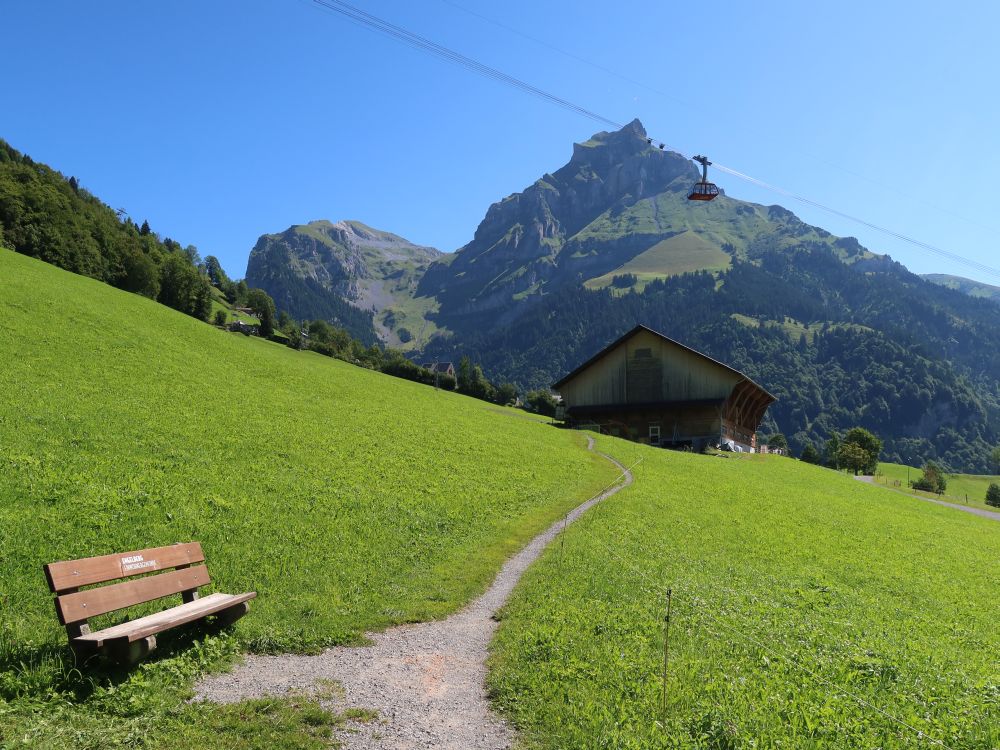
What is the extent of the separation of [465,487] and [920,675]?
54.4ft

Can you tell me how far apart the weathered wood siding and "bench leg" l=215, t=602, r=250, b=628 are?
2439 inches

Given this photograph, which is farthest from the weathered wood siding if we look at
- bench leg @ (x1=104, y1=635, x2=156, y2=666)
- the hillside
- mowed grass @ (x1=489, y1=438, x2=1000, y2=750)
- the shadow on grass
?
bench leg @ (x1=104, y1=635, x2=156, y2=666)

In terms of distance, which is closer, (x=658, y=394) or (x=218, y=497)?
(x=218, y=497)

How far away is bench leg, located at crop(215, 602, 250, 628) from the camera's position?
33.3ft

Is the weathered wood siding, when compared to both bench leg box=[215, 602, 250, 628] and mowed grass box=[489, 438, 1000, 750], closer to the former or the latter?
mowed grass box=[489, 438, 1000, 750]

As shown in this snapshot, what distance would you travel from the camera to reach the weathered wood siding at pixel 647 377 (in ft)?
218

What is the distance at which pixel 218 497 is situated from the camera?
55.7ft

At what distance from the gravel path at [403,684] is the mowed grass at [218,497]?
547mm

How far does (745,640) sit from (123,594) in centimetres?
1071

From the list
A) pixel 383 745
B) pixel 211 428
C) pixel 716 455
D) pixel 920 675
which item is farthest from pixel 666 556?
pixel 716 455

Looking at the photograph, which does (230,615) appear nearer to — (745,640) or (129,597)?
(129,597)

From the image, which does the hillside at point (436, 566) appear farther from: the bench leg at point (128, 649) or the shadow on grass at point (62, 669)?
the bench leg at point (128, 649)

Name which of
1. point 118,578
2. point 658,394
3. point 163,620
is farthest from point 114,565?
point 658,394

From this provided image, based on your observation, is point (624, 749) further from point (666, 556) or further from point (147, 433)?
point (147, 433)
